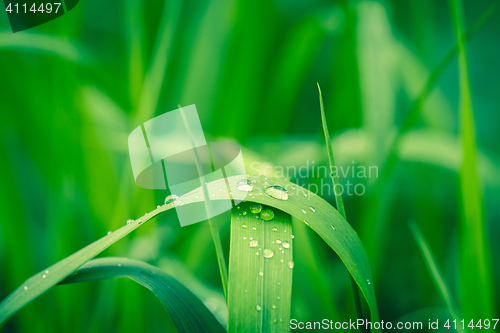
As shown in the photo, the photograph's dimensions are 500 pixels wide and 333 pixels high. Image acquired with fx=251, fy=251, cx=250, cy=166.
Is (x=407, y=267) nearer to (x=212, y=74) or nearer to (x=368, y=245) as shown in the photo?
(x=368, y=245)

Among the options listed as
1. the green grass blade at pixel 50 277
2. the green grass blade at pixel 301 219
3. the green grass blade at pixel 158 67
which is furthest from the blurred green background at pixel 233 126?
the green grass blade at pixel 50 277

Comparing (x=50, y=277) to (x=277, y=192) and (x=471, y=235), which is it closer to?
(x=277, y=192)

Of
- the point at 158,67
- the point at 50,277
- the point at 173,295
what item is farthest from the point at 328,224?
the point at 158,67

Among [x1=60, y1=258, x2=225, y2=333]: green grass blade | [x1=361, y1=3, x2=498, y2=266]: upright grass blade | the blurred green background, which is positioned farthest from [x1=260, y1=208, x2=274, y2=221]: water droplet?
[x1=361, y1=3, x2=498, y2=266]: upright grass blade

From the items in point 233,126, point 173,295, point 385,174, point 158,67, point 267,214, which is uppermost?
point 158,67

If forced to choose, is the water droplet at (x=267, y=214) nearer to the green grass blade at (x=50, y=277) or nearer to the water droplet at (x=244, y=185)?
the water droplet at (x=244, y=185)

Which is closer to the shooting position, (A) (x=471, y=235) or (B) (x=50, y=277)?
(B) (x=50, y=277)

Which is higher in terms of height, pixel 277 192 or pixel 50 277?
pixel 277 192
